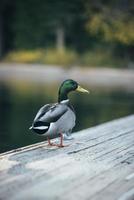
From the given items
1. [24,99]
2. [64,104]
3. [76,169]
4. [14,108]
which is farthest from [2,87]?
[76,169]

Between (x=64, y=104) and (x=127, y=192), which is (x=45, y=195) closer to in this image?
(x=127, y=192)

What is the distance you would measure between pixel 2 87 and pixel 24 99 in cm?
409

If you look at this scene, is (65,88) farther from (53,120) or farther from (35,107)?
(35,107)

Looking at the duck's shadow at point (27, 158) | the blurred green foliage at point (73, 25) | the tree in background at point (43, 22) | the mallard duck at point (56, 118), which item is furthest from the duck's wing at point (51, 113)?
the tree in background at point (43, 22)

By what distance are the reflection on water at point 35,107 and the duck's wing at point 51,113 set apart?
2.65 metres

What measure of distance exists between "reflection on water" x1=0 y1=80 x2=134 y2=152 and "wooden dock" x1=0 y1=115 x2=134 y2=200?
2.70m

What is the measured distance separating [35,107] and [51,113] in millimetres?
8812

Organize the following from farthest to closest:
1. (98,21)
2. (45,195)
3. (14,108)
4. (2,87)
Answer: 1. (98,21)
2. (2,87)
3. (14,108)
4. (45,195)

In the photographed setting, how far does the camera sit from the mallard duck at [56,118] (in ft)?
21.6

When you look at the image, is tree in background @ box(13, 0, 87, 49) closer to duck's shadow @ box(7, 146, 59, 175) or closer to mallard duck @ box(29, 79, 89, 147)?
mallard duck @ box(29, 79, 89, 147)

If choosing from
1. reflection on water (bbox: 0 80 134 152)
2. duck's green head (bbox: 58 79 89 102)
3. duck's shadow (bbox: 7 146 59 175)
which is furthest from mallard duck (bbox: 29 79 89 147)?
reflection on water (bbox: 0 80 134 152)

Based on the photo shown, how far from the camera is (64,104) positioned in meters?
7.09

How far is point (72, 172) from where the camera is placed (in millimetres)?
5668

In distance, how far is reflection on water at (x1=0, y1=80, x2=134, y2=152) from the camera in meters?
11.0
